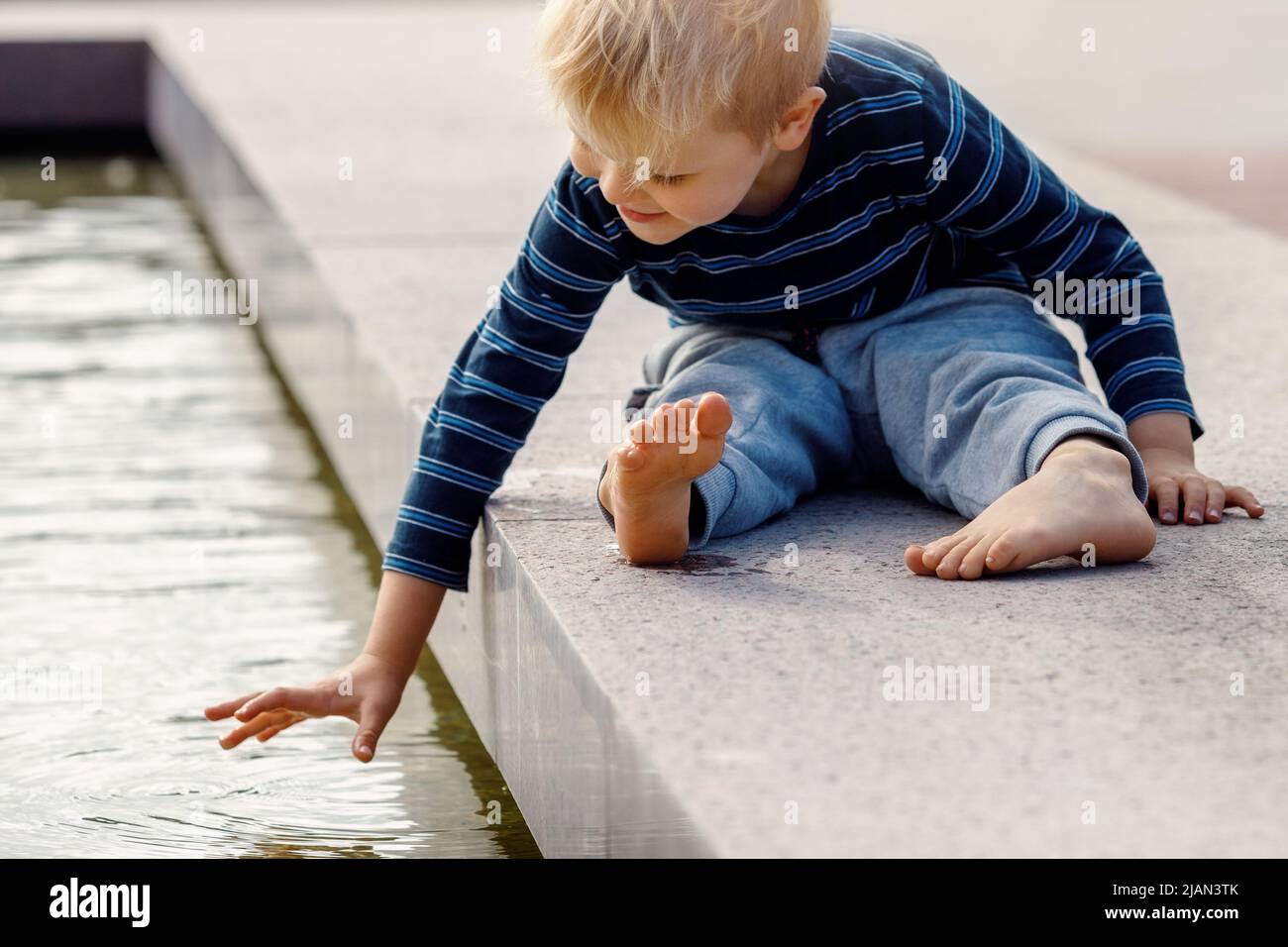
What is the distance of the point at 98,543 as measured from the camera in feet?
10.3

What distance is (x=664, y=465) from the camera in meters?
1.90

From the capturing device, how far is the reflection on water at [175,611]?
218 centimetres

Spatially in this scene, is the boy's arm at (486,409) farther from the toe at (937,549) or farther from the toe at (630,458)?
the toe at (937,549)

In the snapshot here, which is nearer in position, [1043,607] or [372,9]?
[1043,607]

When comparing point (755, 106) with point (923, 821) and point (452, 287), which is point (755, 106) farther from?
point (452, 287)

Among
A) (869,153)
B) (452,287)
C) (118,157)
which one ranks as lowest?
(118,157)

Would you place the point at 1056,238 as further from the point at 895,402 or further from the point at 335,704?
the point at 335,704

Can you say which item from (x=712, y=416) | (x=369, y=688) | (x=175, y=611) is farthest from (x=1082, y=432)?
(x=175, y=611)

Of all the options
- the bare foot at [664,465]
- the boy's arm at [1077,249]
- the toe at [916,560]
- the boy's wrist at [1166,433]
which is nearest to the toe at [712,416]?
the bare foot at [664,465]

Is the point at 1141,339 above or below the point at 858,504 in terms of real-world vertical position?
above

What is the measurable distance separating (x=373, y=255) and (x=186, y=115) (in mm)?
2669

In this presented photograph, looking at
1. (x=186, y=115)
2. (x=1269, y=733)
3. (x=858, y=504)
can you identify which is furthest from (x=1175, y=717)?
(x=186, y=115)

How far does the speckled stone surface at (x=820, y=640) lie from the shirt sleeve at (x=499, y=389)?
0.16ft

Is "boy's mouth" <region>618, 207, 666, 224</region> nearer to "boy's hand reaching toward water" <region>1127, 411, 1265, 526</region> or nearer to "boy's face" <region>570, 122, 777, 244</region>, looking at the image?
A: "boy's face" <region>570, 122, 777, 244</region>
